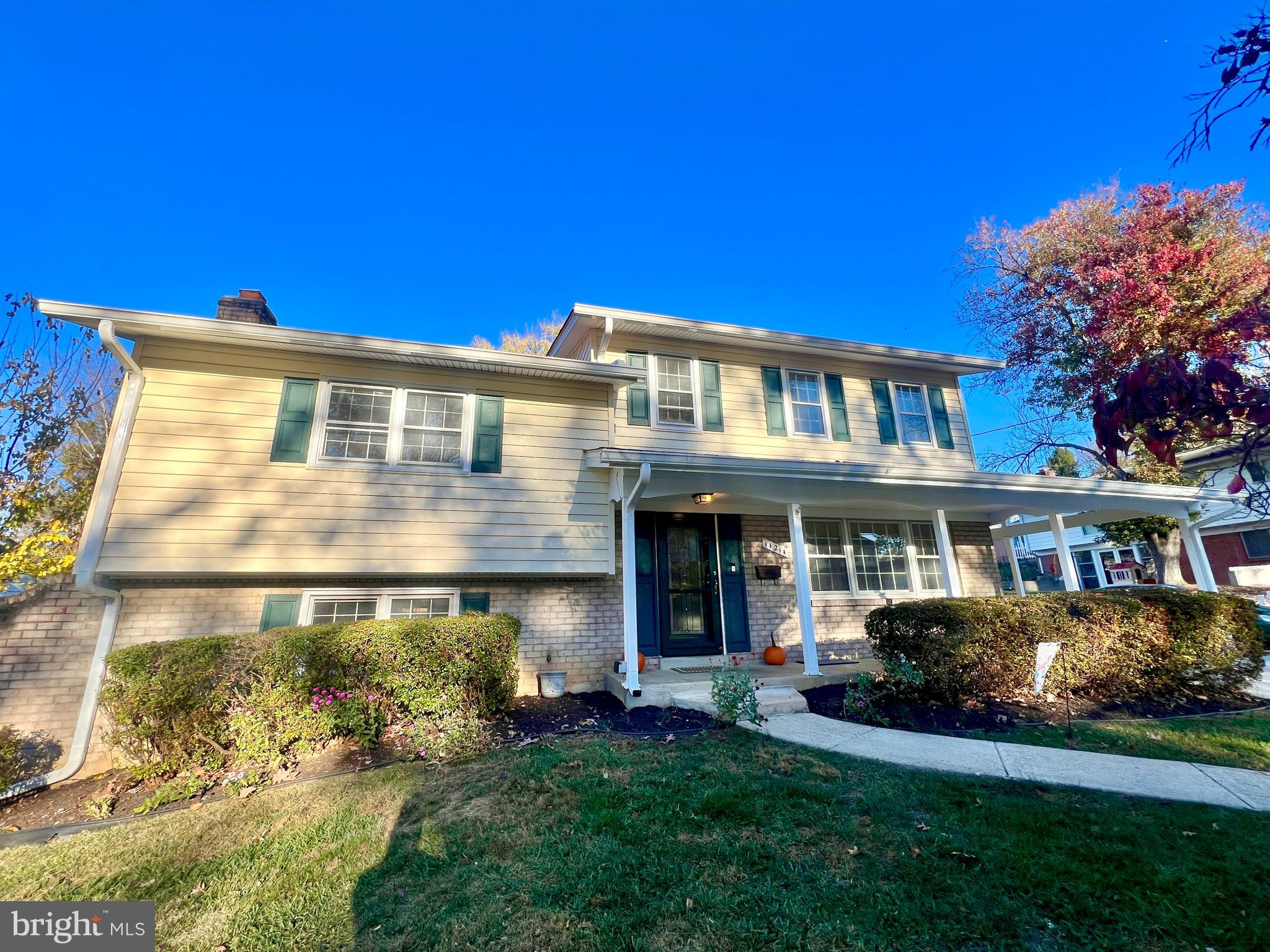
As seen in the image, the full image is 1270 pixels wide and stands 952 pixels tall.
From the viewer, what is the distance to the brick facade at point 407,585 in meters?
5.68

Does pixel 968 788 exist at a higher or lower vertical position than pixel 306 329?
lower

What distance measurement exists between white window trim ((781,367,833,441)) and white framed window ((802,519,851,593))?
1.52 meters

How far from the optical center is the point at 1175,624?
266 inches

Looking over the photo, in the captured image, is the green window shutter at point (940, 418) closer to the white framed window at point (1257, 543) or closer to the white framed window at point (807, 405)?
the white framed window at point (807, 405)

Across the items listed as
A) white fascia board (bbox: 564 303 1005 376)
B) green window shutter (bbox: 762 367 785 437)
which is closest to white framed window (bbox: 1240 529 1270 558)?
white fascia board (bbox: 564 303 1005 376)

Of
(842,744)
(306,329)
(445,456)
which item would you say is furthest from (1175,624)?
(306,329)

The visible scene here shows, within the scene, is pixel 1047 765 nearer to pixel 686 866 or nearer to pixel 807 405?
pixel 686 866

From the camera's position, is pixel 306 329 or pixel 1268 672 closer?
pixel 306 329

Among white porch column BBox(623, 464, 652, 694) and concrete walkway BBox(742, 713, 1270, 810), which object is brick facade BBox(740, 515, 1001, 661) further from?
concrete walkway BBox(742, 713, 1270, 810)

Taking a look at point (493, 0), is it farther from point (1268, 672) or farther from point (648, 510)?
point (1268, 672)

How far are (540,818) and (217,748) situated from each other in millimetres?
3489

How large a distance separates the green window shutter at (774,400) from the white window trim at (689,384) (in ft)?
4.32

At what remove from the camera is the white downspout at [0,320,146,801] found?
18.3ft

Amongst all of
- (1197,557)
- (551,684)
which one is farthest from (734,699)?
(1197,557)
